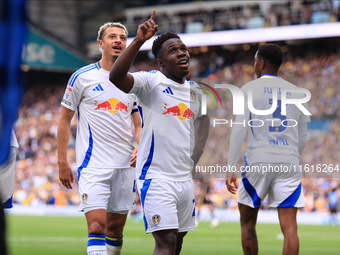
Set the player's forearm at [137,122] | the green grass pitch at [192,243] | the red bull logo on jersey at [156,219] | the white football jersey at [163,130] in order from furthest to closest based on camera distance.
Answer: the green grass pitch at [192,243]
the player's forearm at [137,122]
the white football jersey at [163,130]
the red bull logo on jersey at [156,219]

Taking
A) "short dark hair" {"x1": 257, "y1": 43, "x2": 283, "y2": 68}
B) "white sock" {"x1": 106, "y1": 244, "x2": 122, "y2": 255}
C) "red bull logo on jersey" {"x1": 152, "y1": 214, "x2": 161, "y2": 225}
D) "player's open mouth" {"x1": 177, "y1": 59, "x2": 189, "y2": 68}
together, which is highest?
"short dark hair" {"x1": 257, "y1": 43, "x2": 283, "y2": 68}

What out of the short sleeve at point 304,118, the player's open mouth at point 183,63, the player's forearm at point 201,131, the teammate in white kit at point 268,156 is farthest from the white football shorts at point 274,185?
the player's open mouth at point 183,63

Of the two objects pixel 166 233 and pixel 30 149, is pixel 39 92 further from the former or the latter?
pixel 166 233

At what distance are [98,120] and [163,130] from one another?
1.22m

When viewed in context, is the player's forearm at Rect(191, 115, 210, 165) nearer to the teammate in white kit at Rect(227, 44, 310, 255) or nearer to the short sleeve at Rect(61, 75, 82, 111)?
the teammate in white kit at Rect(227, 44, 310, 255)

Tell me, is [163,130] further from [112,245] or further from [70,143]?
[70,143]

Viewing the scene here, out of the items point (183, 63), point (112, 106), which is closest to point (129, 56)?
point (183, 63)

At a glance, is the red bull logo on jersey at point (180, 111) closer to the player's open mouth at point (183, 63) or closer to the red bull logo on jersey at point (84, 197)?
the player's open mouth at point (183, 63)

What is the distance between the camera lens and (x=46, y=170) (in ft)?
81.5

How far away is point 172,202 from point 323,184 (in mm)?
14637

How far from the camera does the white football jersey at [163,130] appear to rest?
153 inches

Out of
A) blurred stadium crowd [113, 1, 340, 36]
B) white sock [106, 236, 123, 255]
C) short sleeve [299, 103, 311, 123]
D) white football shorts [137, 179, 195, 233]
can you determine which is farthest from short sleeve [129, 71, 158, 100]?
blurred stadium crowd [113, 1, 340, 36]

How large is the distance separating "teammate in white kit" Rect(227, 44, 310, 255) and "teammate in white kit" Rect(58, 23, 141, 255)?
1.16m

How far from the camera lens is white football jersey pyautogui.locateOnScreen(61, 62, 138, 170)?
486cm
